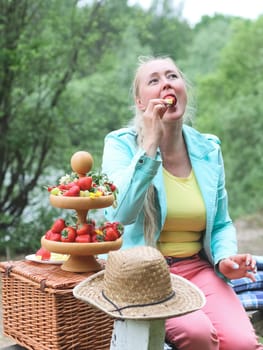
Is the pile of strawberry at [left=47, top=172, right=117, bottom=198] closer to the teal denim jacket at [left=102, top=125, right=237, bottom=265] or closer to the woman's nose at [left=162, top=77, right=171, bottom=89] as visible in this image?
the teal denim jacket at [left=102, top=125, right=237, bottom=265]

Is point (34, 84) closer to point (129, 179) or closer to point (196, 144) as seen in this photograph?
point (196, 144)

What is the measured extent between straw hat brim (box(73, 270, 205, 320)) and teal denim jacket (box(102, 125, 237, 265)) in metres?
0.40

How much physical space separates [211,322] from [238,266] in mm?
243

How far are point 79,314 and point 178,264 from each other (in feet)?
1.97

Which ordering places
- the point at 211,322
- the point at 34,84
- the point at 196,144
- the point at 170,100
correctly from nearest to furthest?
the point at 211,322, the point at 170,100, the point at 196,144, the point at 34,84

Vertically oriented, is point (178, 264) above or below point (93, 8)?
below

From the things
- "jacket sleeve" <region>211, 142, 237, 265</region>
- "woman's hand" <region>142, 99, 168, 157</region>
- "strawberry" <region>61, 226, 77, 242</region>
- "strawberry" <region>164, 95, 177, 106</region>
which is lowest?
"jacket sleeve" <region>211, 142, 237, 265</region>

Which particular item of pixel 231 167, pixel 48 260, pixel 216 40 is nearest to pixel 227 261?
pixel 48 260

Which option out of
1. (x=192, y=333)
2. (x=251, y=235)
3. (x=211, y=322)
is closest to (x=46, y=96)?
(x=251, y=235)

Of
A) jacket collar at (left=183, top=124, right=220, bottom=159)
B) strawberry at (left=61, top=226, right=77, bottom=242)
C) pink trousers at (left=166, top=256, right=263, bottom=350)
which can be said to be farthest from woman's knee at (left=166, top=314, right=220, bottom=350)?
jacket collar at (left=183, top=124, right=220, bottom=159)

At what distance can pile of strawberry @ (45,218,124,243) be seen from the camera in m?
1.98

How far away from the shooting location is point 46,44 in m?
6.98

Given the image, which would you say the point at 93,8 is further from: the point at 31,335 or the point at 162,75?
the point at 31,335

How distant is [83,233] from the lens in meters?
2.00
